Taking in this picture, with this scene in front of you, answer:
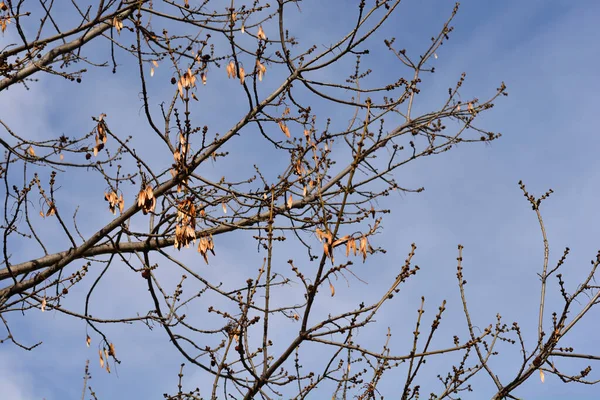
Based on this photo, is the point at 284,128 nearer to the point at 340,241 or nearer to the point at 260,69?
the point at 260,69

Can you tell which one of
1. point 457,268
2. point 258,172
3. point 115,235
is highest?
point 258,172

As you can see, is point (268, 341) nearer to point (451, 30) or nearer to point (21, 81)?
point (21, 81)

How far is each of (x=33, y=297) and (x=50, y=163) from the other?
5.03 feet

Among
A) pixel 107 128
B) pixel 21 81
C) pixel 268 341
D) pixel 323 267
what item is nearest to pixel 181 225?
pixel 107 128

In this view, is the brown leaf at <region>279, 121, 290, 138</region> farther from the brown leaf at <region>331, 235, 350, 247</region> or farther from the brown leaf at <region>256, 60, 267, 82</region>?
the brown leaf at <region>331, 235, 350, 247</region>

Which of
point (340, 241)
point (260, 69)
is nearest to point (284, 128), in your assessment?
point (260, 69)

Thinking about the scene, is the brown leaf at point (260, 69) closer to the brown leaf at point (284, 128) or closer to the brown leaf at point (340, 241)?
the brown leaf at point (284, 128)

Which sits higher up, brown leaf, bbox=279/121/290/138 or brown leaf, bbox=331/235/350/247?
brown leaf, bbox=279/121/290/138

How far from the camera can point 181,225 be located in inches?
176

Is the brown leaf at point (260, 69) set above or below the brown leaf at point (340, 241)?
above

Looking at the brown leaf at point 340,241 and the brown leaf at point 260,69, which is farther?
the brown leaf at point 260,69

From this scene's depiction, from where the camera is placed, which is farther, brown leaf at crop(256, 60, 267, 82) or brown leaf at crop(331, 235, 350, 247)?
brown leaf at crop(256, 60, 267, 82)

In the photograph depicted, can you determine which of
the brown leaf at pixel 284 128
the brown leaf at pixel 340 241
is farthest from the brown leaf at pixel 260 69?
the brown leaf at pixel 340 241

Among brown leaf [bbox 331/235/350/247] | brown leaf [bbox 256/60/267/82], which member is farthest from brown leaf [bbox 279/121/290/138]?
brown leaf [bbox 331/235/350/247]
